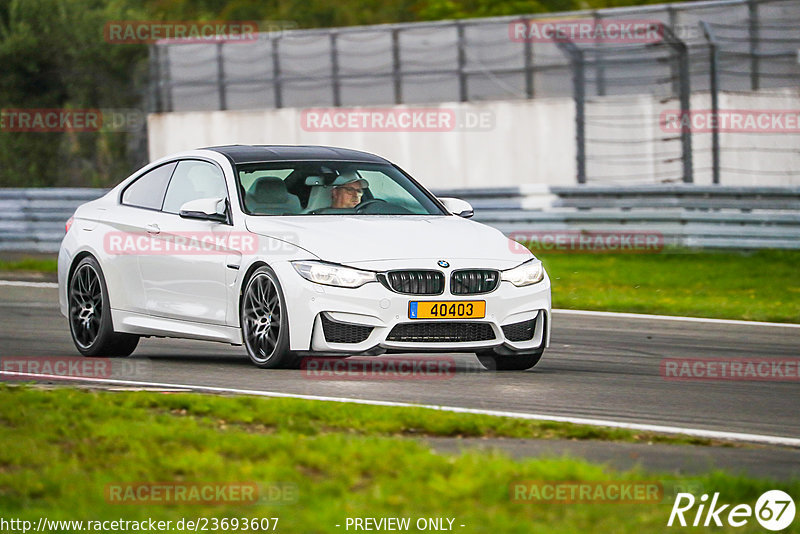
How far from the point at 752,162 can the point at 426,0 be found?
38.2m

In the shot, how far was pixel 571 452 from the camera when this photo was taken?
7.17m

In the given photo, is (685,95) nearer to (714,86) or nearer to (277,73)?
(714,86)

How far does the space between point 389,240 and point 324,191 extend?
3.44 feet

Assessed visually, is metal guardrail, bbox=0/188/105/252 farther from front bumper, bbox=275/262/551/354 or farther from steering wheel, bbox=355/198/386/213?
front bumper, bbox=275/262/551/354

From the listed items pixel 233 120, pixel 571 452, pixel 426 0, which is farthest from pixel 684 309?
pixel 426 0

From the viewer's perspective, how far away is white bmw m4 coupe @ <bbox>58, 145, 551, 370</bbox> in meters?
9.63

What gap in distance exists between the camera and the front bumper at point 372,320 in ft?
31.4

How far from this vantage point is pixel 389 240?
9875 mm

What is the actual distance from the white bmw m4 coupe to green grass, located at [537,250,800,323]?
4.82 m

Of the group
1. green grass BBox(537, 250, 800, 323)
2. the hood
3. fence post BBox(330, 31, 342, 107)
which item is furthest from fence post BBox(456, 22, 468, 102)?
the hood

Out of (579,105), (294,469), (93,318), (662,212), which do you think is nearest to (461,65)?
(579,105)

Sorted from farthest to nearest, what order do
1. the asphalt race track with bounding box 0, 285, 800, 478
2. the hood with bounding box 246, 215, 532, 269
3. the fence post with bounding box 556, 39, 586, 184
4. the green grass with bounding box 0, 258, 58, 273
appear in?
the fence post with bounding box 556, 39, 586, 184 → the green grass with bounding box 0, 258, 58, 273 → the hood with bounding box 246, 215, 532, 269 → the asphalt race track with bounding box 0, 285, 800, 478

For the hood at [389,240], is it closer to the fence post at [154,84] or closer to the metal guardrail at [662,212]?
the metal guardrail at [662,212]

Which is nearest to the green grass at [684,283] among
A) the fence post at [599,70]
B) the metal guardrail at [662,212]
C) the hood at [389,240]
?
the metal guardrail at [662,212]
